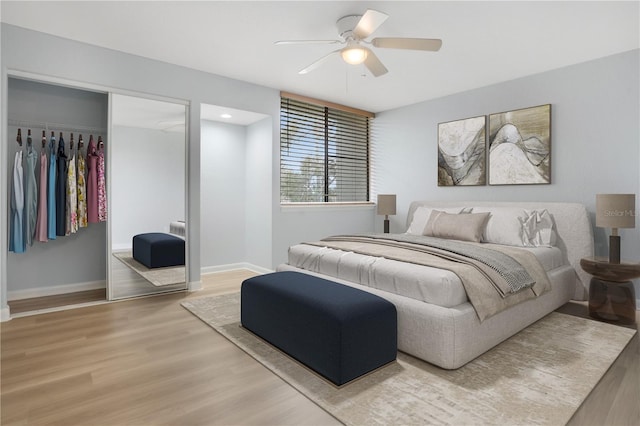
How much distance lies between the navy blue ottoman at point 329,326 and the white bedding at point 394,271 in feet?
0.91

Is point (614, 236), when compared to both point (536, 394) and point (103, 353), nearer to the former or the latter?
point (536, 394)

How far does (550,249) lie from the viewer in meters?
3.45

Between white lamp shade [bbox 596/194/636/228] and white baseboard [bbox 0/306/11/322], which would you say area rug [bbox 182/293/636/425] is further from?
white baseboard [bbox 0/306/11/322]

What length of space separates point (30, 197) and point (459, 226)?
429 centimetres

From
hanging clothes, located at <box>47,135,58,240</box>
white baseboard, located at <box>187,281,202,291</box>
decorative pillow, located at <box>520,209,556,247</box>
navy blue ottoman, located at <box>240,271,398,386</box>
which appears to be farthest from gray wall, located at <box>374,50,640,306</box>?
hanging clothes, located at <box>47,135,58,240</box>

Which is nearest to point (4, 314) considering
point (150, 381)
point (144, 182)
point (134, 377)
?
point (144, 182)

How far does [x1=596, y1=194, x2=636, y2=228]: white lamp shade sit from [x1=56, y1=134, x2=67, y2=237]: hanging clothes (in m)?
5.15

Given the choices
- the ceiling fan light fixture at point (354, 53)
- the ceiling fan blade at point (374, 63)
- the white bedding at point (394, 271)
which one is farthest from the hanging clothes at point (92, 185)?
the ceiling fan blade at point (374, 63)

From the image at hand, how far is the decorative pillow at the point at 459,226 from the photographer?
368 centimetres

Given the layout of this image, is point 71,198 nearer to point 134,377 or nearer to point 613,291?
point 134,377

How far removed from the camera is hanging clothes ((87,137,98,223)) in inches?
142

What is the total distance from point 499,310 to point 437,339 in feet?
1.86

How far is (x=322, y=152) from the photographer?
17.9 feet

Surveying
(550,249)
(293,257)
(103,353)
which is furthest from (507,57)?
Result: (103,353)
